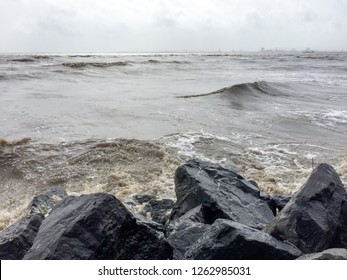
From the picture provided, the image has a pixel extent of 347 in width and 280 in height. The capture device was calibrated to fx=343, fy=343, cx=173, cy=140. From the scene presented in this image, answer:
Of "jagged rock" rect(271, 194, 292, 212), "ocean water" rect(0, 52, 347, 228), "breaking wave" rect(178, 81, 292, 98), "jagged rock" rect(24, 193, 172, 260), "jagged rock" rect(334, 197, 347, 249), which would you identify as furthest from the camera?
"breaking wave" rect(178, 81, 292, 98)

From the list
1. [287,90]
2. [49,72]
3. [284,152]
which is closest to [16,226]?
[284,152]

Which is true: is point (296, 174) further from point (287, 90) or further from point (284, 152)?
point (287, 90)

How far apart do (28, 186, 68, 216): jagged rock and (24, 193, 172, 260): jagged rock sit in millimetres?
Result: 1644

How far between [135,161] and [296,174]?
366 centimetres

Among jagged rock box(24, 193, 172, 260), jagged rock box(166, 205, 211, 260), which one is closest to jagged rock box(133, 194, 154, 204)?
jagged rock box(166, 205, 211, 260)

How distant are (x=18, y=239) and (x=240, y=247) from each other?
2.32 meters

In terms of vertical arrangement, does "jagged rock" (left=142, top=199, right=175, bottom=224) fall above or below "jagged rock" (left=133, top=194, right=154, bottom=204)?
above

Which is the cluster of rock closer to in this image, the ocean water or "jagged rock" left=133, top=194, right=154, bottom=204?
"jagged rock" left=133, top=194, right=154, bottom=204

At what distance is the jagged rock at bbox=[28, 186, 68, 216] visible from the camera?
509cm

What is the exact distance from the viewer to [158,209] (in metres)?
5.28

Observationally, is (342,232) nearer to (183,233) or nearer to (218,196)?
(218,196)

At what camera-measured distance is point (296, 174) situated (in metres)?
7.42

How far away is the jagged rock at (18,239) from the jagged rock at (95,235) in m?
0.40

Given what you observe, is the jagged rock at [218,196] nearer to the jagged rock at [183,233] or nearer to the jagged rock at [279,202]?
the jagged rock at [279,202]
